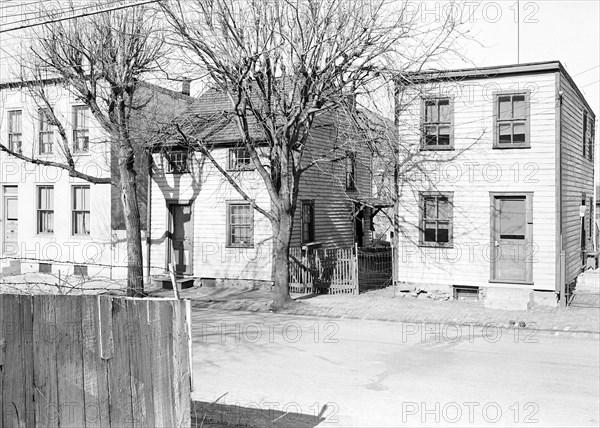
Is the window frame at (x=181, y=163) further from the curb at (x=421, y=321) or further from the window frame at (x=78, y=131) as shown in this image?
the curb at (x=421, y=321)

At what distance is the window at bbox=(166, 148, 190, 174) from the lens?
23.0 meters

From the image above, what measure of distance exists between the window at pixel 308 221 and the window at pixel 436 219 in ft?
16.9

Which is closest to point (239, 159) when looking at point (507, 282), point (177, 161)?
point (177, 161)

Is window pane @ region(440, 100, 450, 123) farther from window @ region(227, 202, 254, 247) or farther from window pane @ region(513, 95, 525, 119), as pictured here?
window @ region(227, 202, 254, 247)

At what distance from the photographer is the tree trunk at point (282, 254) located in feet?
58.0

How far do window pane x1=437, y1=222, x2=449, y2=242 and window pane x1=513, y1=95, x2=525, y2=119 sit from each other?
391cm

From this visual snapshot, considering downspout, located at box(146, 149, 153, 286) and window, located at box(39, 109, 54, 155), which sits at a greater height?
window, located at box(39, 109, 54, 155)

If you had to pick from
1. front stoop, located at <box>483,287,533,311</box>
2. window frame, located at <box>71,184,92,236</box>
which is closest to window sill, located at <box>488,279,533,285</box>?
front stoop, located at <box>483,287,533,311</box>

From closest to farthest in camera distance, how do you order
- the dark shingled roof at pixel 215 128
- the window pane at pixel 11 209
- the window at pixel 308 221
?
the dark shingled roof at pixel 215 128
the window at pixel 308 221
the window pane at pixel 11 209

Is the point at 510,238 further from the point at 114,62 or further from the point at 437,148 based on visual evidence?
the point at 114,62

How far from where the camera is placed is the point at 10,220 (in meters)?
26.0

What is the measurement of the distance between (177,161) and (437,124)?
9.80 metres

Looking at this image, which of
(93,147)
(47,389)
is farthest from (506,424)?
(93,147)

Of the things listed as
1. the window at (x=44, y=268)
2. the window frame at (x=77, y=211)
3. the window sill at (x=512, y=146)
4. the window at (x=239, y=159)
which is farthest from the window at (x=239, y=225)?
the window sill at (x=512, y=146)
